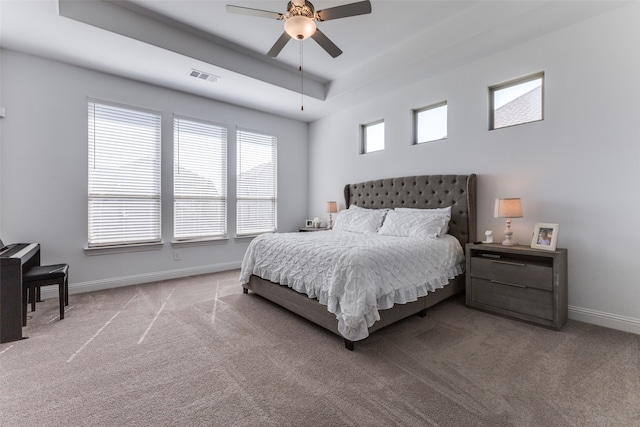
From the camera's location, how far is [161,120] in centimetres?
430

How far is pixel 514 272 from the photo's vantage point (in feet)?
9.12

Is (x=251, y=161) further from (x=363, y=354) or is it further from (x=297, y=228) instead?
(x=363, y=354)

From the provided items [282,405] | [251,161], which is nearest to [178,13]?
[251,161]

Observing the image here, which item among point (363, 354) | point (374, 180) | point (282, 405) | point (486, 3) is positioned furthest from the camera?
point (374, 180)

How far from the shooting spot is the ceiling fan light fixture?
7.59 ft

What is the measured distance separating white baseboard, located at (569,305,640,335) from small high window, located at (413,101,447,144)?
2484mm

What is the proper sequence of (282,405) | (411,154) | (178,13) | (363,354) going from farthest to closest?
(411,154), (178,13), (363,354), (282,405)

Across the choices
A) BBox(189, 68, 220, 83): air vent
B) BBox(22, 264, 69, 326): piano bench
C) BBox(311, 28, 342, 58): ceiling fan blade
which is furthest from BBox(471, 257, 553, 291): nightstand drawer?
BBox(22, 264, 69, 326): piano bench

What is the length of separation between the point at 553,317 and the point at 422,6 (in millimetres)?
3324

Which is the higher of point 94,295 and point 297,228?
point 297,228

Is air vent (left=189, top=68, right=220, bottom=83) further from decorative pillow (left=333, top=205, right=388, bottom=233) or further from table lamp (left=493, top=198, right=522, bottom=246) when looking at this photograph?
table lamp (left=493, top=198, right=522, bottom=246)

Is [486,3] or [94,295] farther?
[94,295]

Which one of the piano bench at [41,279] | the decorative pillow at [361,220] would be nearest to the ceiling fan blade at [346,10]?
the decorative pillow at [361,220]

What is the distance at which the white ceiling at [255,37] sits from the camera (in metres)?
2.75
